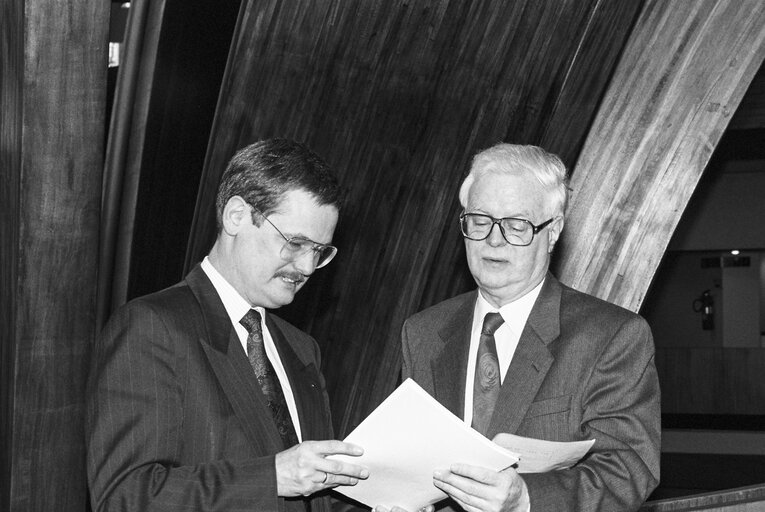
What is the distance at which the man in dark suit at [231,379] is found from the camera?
6.06 feet

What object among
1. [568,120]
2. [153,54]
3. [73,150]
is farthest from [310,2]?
[568,120]

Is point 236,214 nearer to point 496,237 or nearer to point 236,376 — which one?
point 236,376

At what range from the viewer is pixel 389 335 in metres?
3.73

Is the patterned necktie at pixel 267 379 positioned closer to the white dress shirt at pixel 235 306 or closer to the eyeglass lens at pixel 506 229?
the white dress shirt at pixel 235 306

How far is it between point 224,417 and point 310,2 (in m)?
1.45

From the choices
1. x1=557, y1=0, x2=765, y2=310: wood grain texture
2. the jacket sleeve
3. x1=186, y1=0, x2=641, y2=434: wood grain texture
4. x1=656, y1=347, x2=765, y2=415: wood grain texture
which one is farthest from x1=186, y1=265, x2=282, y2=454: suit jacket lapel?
x1=656, y1=347, x2=765, y2=415: wood grain texture

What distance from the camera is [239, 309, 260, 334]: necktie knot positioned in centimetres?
217

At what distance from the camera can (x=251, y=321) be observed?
218 cm

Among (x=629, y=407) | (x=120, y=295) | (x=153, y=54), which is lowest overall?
(x=120, y=295)

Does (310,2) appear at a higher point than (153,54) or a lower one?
higher

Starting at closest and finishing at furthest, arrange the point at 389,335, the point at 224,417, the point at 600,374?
1. the point at 224,417
2. the point at 600,374
3. the point at 389,335

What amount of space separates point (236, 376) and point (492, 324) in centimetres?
64

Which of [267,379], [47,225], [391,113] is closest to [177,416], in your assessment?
[267,379]

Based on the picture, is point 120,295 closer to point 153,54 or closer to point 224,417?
point 153,54
